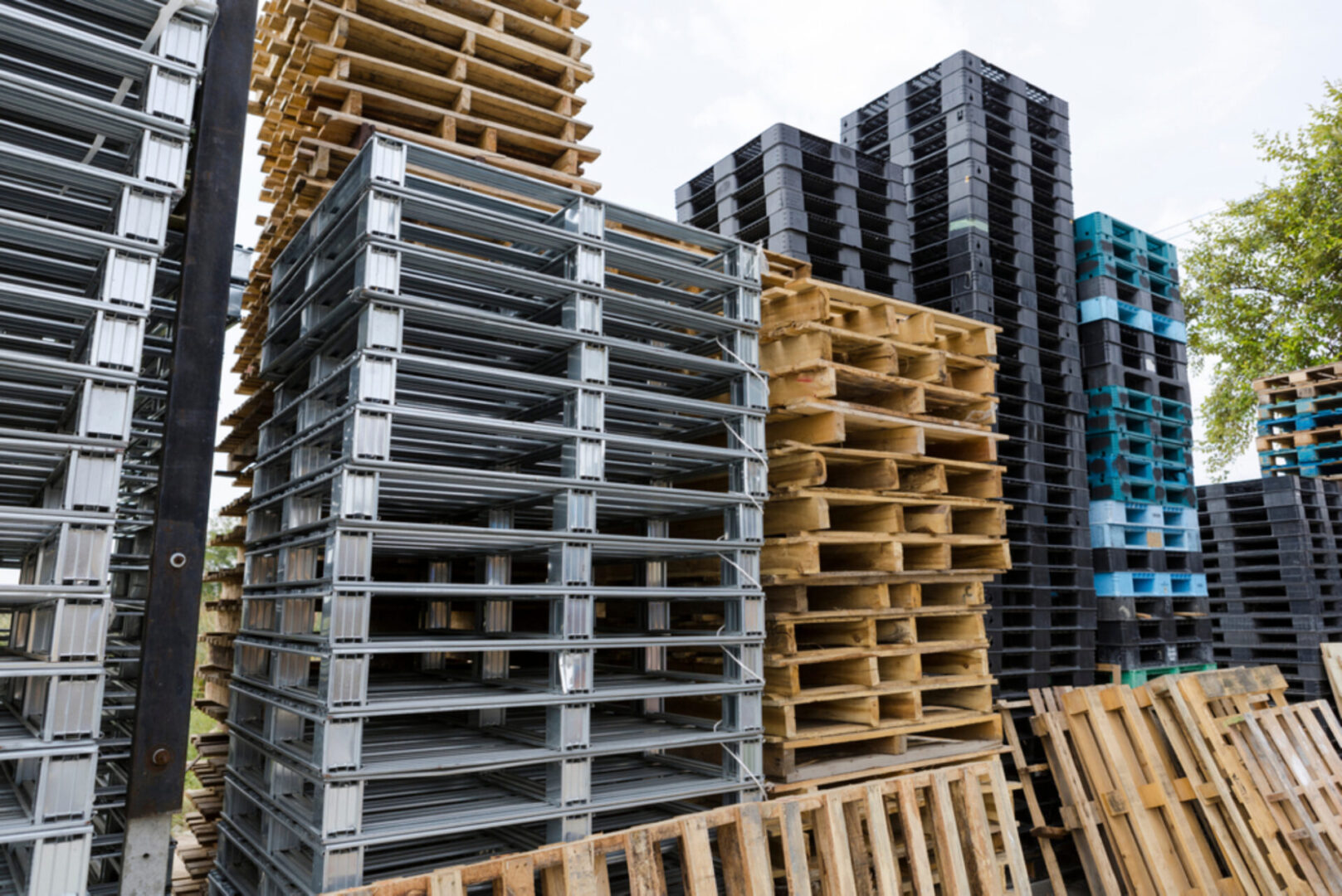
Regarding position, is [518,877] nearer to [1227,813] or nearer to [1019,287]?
[1227,813]

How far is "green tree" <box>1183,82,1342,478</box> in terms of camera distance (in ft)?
53.8

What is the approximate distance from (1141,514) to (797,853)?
5.96 metres

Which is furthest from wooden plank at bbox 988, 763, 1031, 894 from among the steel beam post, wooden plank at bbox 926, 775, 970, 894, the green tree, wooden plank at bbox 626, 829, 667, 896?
the green tree

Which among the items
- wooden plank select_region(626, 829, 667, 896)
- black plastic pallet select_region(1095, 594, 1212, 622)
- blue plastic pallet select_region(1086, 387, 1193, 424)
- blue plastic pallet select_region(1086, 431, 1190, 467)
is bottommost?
wooden plank select_region(626, 829, 667, 896)

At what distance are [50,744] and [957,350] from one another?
5.20 metres

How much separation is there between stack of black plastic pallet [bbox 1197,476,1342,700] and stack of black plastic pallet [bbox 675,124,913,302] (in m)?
6.13

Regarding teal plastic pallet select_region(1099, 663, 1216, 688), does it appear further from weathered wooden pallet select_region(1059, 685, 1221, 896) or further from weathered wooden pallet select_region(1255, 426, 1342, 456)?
weathered wooden pallet select_region(1255, 426, 1342, 456)

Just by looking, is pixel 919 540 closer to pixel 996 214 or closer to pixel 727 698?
pixel 727 698

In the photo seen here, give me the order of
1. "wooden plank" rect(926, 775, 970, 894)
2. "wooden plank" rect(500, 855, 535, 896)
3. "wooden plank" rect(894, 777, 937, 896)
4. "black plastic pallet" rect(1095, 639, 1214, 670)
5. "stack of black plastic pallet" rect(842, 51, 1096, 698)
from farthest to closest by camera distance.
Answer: "black plastic pallet" rect(1095, 639, 1214, 670) < "stack of black plastic pallet" rect(842, 51, 1096, 698) < "wooden plank" rect(926, 775, 970, 894) < "wooden plank" rect(894, 777, 937, 896) < "wooden plank" rect(500, 855, 535, 896)

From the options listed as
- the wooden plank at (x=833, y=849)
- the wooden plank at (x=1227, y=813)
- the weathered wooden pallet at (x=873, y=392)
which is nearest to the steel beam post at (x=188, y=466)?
the wooden plank at (x=833, y=849)

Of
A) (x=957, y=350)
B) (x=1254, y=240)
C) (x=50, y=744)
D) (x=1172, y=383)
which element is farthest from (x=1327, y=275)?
(x=50, y=744)

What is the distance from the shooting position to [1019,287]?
7.36 meters

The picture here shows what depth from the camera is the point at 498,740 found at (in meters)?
3.57

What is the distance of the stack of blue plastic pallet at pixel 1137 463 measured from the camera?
7.58 metres
